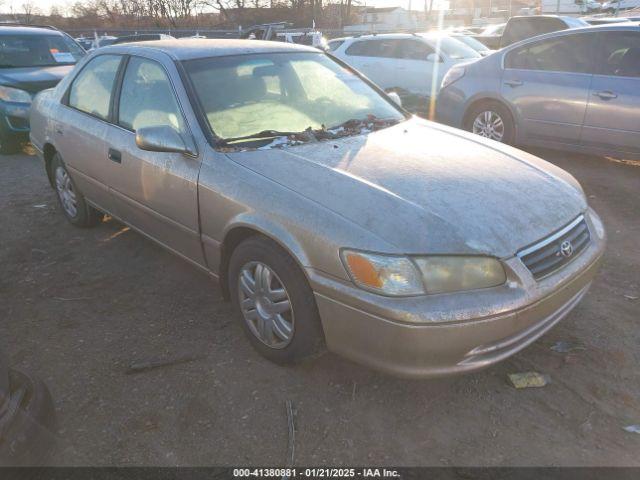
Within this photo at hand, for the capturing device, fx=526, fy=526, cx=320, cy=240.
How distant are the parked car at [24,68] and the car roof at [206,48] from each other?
438 centimetres

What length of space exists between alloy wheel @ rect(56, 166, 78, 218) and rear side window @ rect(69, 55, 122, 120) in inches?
26.0

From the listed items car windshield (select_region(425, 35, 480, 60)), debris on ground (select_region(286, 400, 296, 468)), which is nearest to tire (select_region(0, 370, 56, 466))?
debris on ground (select_region(286, 400, 296, 468))

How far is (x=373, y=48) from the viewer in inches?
419

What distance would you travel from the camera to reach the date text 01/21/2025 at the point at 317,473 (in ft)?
7.13

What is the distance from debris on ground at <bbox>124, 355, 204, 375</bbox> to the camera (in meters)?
2.85

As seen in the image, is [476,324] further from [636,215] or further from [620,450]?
[636,215]

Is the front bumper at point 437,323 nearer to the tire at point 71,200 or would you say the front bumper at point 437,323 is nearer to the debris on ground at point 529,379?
the debris on ground at point 529,379

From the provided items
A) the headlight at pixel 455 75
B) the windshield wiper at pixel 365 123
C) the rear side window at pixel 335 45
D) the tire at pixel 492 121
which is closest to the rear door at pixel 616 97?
the tire at pixel 492 121

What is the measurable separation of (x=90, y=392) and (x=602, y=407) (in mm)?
2512

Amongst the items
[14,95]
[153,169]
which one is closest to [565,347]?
[153,169]

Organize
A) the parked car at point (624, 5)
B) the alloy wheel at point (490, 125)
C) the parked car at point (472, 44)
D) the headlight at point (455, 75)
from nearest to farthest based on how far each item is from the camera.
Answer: the alloy wheel at point (490, 125), the headlight at point (455, 75), the parked car at point (472, 44), the parked car at point (624, 5)

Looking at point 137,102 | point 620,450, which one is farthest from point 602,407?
point 137,102

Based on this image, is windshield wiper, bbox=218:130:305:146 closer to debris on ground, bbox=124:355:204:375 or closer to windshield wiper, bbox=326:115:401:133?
windshield wiper, bbox=326:115:401:133

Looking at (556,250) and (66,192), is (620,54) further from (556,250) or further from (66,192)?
(66,192)
